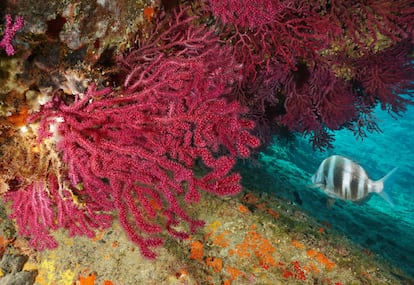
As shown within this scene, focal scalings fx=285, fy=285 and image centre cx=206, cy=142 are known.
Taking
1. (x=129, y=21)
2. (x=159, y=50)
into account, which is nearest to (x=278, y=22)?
(x=159, y=50)

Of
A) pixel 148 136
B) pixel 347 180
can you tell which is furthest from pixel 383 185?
pixel 148 136

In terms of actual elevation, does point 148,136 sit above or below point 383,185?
above

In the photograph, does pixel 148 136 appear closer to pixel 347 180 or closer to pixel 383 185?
pixel 347 180

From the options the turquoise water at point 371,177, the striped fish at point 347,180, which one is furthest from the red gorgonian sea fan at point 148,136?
the turquoise water at point 371,177

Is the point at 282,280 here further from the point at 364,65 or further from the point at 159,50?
the point at 364,65

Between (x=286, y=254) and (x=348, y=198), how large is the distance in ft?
5.44

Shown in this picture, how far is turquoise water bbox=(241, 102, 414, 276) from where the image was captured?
6.14m

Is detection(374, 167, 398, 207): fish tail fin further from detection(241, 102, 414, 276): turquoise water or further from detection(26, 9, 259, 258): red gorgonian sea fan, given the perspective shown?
detection(26, 9, 259, 258): red gorgonian sea fan

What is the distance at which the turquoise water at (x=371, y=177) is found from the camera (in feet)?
20.1

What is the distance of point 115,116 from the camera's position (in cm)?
200

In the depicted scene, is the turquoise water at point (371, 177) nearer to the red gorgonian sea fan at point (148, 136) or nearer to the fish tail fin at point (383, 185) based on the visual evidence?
the fish tail fin at point (383, 185)

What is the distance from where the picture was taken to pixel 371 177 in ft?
14.5

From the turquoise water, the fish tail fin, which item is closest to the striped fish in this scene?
the fish tail fin

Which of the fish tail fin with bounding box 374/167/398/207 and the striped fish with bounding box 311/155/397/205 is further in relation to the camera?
the striped fish with bounding box 311/155/397/205
